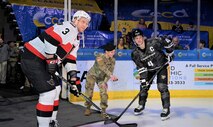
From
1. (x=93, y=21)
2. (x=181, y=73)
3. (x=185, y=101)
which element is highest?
(x=93, y=21)

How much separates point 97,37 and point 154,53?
4564 millimetres

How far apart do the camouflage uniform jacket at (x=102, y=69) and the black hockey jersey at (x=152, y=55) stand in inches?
15.0

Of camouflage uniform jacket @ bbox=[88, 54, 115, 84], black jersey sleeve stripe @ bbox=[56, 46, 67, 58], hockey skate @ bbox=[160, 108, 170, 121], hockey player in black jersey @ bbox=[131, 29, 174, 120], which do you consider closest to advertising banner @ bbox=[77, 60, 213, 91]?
camouflage uniform jacket @ bbox=[88, 54, 115, 84]

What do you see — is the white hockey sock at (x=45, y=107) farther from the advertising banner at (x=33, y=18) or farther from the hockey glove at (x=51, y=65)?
the advertising banner at (x=33, y=18)

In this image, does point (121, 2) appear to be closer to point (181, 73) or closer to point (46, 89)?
point (181, 73)

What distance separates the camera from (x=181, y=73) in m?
7.85

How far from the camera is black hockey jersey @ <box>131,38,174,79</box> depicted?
17.5ft

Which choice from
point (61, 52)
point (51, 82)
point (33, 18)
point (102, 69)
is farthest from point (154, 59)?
point (33, 18)

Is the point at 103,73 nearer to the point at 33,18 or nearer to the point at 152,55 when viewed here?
the point at 152,55

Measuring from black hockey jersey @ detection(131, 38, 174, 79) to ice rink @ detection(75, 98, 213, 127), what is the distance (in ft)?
2.14

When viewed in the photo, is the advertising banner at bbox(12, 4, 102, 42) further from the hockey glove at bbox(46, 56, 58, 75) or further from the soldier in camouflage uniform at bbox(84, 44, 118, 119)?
the hockey glove at bbox(46, 56, 58, 75)

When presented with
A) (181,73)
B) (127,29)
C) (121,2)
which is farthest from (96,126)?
(121,2)

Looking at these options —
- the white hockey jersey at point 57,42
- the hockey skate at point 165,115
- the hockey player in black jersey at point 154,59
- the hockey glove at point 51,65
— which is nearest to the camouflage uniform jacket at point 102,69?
the hockey player in black jersey at point 154,59

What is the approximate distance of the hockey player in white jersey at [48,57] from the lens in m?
3.53
